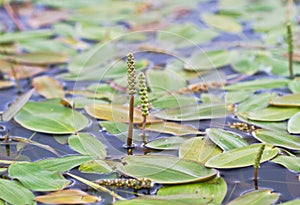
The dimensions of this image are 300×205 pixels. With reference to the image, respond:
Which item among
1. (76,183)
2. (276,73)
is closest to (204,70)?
(276,73)

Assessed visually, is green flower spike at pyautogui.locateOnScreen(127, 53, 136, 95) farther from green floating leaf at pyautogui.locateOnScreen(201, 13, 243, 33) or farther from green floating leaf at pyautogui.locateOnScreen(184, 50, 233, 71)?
green floating leaf at pyautogui.locateOnScreen(201, 13, 243, 33)

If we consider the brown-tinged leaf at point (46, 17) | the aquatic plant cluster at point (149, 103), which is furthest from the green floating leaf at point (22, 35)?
the brown-tinged leaf at point (46, 17)

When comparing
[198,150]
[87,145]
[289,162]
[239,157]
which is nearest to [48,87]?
[87,145]

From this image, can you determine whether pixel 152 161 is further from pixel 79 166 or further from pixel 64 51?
pixel 64 51

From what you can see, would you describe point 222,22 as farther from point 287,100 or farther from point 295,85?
point 287,100

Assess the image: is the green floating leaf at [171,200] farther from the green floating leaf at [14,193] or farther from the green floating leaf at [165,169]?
the green floating leaf at [14,193]

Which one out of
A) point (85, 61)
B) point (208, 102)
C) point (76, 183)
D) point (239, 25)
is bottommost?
point (76, 183)

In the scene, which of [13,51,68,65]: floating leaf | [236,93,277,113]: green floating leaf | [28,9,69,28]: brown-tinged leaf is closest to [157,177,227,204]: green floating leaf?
[236,93,277,113]: green floating leaf
